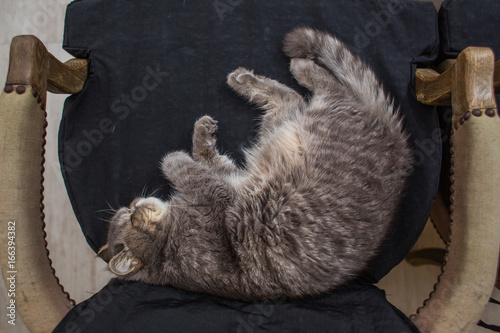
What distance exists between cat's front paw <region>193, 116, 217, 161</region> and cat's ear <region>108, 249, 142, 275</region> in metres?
0.57

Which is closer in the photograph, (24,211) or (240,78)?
(24,211)

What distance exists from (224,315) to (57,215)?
165 centimetres

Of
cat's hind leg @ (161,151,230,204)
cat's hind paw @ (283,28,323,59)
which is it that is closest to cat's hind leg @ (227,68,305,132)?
cat's hind paw @ (283,28,323,59)

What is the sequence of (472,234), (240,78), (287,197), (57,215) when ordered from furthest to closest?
1. (57,215)
2. (240,78)
3. (287,197)
4. (472,234)

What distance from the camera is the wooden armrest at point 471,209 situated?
1190 millimetres

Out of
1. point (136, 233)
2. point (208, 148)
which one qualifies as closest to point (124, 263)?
point (136, 233)

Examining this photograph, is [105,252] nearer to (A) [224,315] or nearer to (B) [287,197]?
(A) [224,315]

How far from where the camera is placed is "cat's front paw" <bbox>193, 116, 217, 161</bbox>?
66.0 inches

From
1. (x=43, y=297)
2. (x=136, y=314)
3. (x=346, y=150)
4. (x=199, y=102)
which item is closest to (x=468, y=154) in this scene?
(x=346, y=150)

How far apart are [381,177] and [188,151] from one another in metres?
0.96

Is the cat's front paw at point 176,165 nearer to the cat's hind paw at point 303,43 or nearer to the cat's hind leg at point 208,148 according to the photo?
the cat's hind leg at point 208,148

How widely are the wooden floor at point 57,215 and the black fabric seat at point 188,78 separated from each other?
2.58ft

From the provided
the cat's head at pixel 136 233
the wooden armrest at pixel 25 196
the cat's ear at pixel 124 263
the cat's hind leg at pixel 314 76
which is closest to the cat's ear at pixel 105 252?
the cat's head at pixel 136 233

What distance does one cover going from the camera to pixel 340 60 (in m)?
1.62
